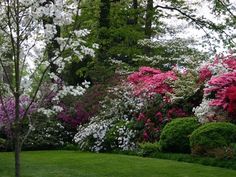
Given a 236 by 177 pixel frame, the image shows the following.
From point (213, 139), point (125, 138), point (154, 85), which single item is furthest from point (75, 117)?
point (213, 139)

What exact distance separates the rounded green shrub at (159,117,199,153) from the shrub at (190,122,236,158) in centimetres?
69

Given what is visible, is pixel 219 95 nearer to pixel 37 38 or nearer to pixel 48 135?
pixel 48 135

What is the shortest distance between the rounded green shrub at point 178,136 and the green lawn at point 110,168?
2.56ft

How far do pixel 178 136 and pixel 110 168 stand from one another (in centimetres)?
207

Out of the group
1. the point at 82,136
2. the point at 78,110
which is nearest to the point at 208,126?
the point at 82,136

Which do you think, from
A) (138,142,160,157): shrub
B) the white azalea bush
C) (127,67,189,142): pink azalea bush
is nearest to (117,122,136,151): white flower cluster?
the white azalea bush

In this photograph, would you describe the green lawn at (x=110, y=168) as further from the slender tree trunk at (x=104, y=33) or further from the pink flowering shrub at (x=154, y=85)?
the slender tree trunk at (x=104, y=33)

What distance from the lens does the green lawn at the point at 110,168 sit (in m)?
7.86

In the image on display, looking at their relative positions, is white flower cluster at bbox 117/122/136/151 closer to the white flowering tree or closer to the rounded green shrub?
the rounded green shrub

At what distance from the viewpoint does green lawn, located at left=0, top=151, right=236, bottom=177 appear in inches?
309

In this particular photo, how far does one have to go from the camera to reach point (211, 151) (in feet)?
29.4

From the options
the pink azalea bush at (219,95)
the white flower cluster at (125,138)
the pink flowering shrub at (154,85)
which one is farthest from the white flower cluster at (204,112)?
the pink flowering shrub at (154,85)

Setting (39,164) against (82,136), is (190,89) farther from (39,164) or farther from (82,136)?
(39,164)

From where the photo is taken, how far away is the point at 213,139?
9023mm
